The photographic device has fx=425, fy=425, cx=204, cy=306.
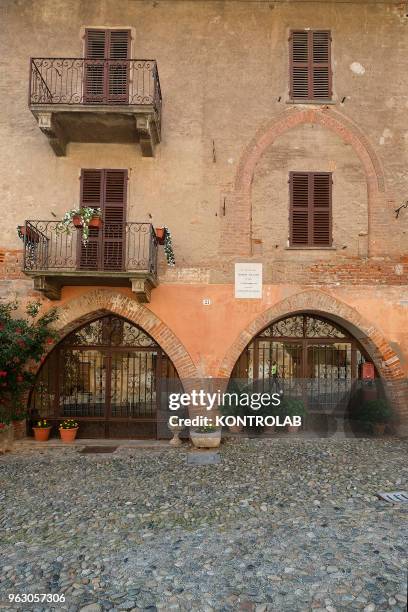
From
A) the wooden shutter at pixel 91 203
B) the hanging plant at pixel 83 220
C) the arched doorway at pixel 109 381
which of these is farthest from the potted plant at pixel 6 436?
the hanging plant at pixel 83 220

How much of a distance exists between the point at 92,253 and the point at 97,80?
4.01 metres

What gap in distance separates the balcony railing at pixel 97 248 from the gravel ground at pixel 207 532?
4054 mm

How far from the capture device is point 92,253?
9539 millimetres

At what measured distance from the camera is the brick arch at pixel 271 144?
9.73 metres

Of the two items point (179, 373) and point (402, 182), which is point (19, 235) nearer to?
point (179, 373)

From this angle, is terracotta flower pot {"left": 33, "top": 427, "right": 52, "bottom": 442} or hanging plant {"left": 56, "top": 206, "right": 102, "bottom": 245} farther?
terracotta flower pot {"left": 33, "top": 427, "right": 52, "bottom": 442}

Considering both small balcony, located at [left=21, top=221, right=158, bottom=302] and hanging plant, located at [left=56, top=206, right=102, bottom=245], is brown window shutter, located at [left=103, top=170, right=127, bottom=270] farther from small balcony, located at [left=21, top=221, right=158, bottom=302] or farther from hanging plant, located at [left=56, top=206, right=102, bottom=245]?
hanging plant, located at [left=56, top=206, right=102, bottom=245]

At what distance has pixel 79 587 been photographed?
13.5ft

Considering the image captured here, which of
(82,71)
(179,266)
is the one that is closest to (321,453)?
(179,266)

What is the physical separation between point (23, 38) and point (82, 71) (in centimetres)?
161

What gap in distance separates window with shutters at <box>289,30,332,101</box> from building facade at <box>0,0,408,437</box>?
0.05 metres

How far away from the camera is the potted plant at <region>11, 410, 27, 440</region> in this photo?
29.8 feet

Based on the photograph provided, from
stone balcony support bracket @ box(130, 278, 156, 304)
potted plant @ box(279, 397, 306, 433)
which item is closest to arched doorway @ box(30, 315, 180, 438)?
stone balcony support bracket @ box(130, 278, 156, 304)

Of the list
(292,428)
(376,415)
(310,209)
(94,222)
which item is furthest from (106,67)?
(376,415)
